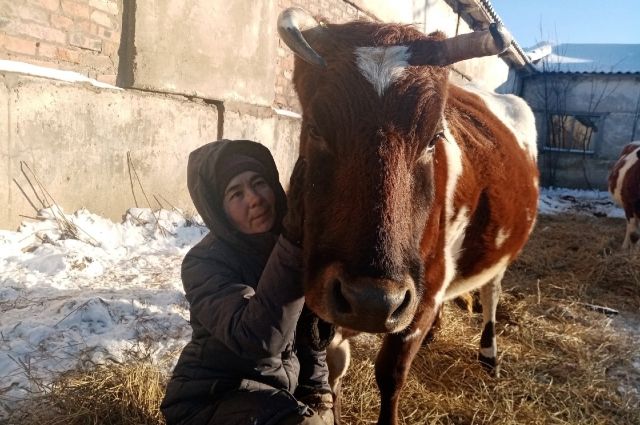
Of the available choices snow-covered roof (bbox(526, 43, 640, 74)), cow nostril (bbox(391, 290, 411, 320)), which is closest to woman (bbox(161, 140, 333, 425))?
cow nostril (bbox(391, 290, 411, 320))

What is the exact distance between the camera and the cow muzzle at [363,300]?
1290mm

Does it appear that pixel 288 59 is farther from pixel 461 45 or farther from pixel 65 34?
pixel 461 45

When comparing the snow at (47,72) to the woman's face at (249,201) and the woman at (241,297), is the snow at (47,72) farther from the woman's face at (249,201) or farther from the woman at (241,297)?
the woman's face at (249,201)

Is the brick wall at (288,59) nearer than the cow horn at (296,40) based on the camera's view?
No

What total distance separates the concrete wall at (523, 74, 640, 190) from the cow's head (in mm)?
16093

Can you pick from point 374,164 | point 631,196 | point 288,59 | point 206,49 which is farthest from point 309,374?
point 631,196

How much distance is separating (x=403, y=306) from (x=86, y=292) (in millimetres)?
2784

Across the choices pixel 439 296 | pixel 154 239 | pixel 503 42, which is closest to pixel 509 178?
pixel 439 296

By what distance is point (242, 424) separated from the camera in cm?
156

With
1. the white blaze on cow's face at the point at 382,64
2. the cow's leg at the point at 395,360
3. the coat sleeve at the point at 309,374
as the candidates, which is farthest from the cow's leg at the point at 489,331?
the white blaze on cow's face at the point at 382,64

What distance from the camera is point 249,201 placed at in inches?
67.2

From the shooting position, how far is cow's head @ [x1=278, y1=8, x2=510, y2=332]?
4.48ft

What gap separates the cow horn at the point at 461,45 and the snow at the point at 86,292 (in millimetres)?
2141

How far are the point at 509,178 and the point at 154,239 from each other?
319cm
